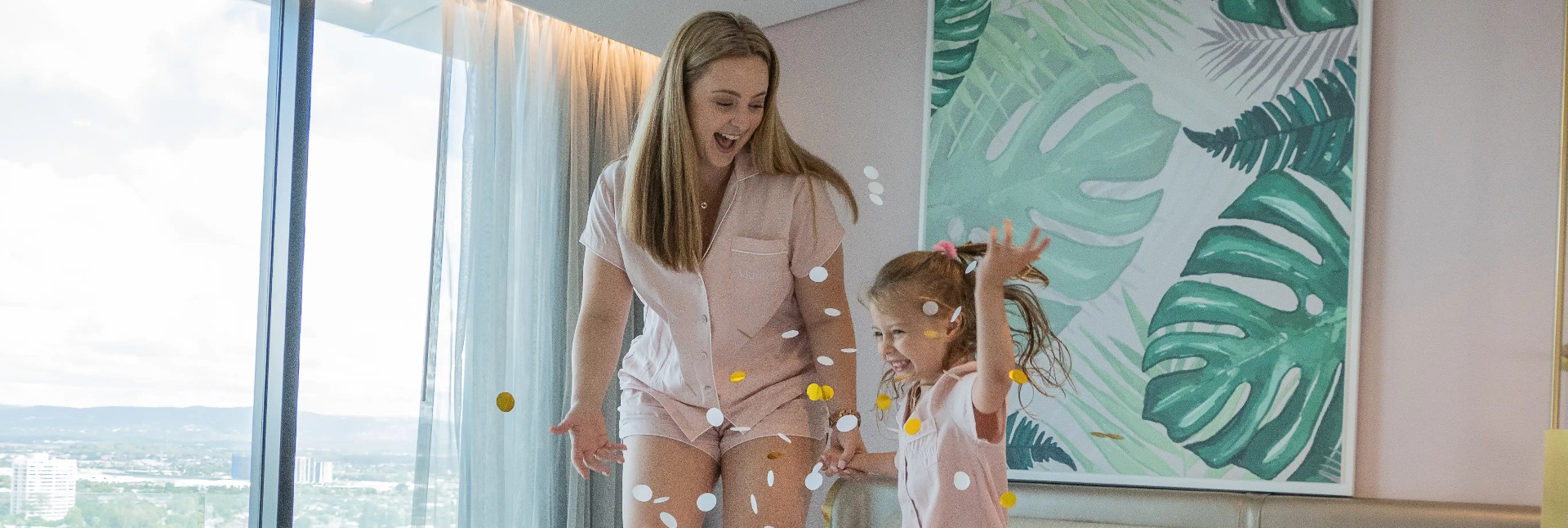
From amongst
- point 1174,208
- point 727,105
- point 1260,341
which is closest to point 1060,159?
point 1174,208

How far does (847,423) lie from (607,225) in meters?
0.51

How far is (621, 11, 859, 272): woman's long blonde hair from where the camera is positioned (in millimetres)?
2000

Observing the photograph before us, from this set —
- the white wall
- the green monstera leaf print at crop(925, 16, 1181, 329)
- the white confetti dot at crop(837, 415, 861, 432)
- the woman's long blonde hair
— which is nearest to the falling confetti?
the woman's long blonde hair

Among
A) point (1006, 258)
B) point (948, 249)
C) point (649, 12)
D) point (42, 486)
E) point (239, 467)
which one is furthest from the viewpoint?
point (649, 12)

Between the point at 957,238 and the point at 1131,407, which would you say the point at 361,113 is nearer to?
the point at 957,238

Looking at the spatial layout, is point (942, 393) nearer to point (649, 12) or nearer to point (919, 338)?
point (919, 338)

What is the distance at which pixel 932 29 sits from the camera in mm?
3840

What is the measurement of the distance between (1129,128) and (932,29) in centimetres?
67

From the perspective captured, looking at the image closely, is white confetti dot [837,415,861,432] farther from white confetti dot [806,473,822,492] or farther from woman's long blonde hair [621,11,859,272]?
woman's long blonde hair [621,11,859,272]

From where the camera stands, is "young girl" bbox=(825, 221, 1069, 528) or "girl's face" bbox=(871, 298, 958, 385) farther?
"girl's face" bbox=(871, 298, 958, 385)

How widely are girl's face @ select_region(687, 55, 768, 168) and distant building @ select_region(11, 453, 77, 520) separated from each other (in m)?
1.89

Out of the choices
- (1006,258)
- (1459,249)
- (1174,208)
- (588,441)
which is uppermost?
(1174,208)

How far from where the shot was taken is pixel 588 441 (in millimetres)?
2055

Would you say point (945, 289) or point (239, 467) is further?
point (239, 467)
